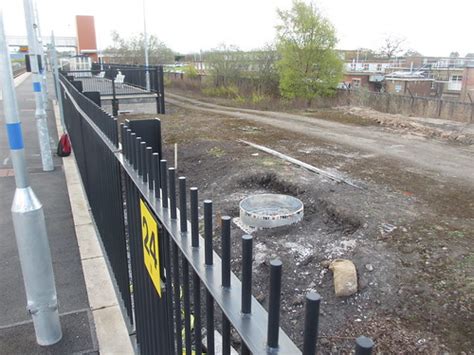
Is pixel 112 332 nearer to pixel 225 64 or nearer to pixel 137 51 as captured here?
pixel 225 64

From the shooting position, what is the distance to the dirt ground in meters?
3.79

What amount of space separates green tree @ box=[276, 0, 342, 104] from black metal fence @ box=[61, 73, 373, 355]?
2469 cm

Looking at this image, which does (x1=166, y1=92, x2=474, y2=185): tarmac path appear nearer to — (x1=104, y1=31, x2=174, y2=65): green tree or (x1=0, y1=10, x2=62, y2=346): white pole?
(x1=0, y1=10, x2=62, y2=346): white pole

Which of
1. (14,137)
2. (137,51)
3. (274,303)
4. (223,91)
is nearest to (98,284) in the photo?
(14,137)

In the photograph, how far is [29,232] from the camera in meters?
3.14

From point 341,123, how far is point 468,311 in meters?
13.2

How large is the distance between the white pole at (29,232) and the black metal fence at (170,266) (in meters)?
0.55

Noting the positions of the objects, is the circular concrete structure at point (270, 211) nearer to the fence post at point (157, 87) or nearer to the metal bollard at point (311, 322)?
the metal bollard at point (311, 322)

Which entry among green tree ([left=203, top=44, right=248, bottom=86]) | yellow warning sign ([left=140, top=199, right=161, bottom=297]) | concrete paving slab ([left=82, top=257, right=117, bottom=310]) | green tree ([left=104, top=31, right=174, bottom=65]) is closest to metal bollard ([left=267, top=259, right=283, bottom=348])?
yellow warning sign ([left=140, top=199, right=161, bottom=297])

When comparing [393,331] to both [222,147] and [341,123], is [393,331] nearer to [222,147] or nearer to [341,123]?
[222,147]

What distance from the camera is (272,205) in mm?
6164

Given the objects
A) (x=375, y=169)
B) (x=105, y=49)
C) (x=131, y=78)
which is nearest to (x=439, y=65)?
(x=105, y=49)

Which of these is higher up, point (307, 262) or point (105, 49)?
point (105, 49)

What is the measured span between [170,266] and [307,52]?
26.5 m
